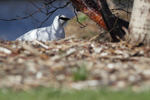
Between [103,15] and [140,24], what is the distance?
60cm

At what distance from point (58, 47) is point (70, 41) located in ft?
1.14

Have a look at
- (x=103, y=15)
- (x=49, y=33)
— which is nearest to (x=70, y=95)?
(x=103, y=15)

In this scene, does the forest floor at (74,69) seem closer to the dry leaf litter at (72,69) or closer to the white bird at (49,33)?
the dry leaf litter at (72,69)

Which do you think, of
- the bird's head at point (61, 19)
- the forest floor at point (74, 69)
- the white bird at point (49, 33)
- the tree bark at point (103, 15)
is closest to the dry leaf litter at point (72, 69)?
the forest floor at point (74, 69)

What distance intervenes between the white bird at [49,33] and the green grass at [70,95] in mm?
1906

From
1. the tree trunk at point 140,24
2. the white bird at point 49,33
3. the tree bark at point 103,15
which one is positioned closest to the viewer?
the tree trunk at point 140,24

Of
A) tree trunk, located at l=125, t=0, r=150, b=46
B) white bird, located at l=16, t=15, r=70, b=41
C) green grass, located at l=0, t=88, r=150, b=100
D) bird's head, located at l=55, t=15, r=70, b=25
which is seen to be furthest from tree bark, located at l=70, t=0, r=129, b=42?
green grass, located at l=0, t=88, r=150, b=100

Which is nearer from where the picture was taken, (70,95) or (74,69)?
(70,95)

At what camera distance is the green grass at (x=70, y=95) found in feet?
5.00

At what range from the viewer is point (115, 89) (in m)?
1.66

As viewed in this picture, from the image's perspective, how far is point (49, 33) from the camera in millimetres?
3867

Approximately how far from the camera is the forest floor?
5.66 feet

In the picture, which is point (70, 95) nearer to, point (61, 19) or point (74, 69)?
point (74, 69)

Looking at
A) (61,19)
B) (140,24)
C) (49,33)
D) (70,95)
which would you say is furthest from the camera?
(61,19)
